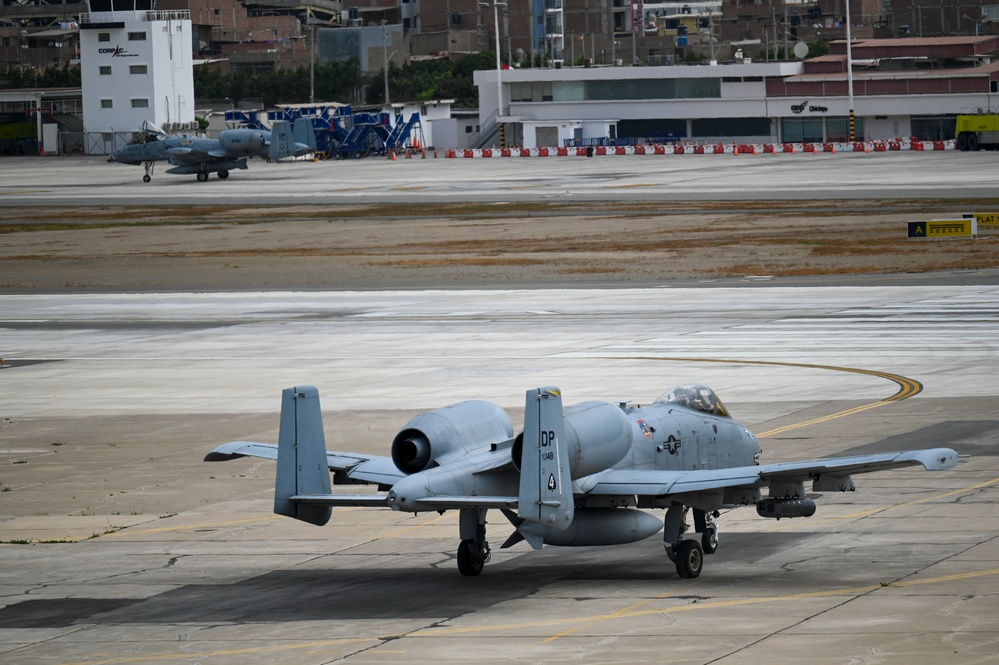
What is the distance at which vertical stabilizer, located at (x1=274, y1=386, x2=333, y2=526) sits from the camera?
21.0 m

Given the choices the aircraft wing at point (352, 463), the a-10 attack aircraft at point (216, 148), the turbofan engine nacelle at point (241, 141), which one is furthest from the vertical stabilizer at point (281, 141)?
the aircraft wing at point (352, 463)

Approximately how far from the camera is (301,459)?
2112 centimetres

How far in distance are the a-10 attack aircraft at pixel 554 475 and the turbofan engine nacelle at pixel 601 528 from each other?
0.02 m

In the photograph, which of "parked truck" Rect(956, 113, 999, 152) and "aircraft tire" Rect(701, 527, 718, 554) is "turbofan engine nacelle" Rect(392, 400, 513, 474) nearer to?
"aircraft tire" Rect(701, 527, 718, 554)

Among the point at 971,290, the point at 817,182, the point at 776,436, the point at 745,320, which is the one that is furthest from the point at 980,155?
the point at 776,436

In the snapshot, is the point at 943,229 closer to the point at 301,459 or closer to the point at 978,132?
the point at 301,459

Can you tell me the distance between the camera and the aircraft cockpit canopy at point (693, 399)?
76.6 ft

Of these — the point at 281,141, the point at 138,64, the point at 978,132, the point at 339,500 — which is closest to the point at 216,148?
the point at 281,141

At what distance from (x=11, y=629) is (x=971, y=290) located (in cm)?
4762

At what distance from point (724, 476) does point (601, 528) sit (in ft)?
6.19

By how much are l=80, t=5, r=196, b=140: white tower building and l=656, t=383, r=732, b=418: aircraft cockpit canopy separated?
172315 millimetres

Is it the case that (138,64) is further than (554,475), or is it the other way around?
(138,64)

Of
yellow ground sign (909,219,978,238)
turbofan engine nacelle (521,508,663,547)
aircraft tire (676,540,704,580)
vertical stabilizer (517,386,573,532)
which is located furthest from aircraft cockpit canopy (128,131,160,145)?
vertical stabilizer (517,386,573,532)

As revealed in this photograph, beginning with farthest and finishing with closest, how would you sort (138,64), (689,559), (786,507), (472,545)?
(138,64)
(472,545)
(689,559)
(786,507)
